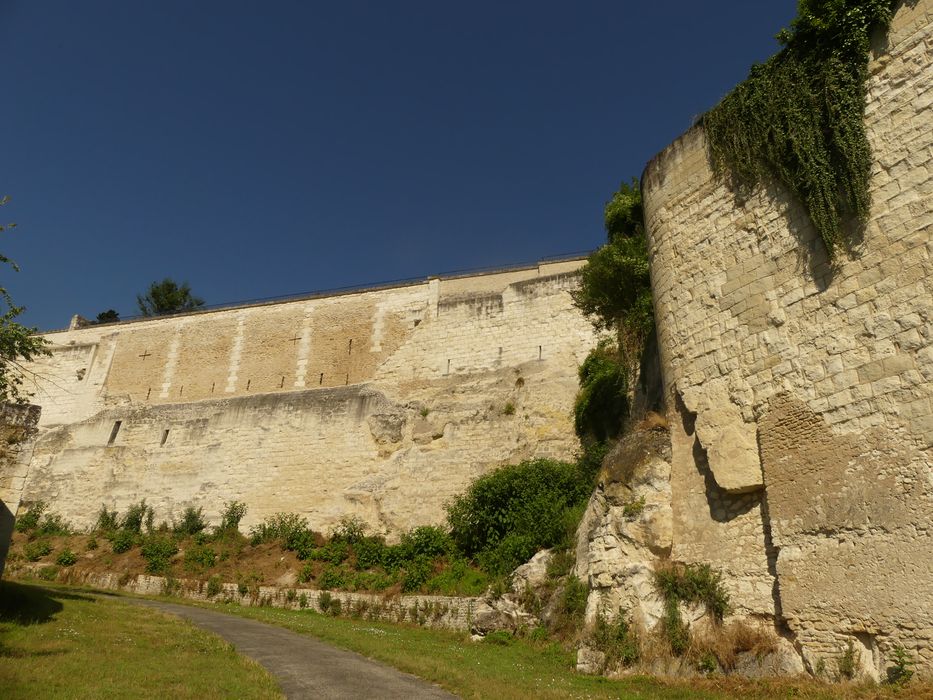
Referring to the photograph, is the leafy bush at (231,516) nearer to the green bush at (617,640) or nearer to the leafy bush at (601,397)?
the leafy bush at (601,397)

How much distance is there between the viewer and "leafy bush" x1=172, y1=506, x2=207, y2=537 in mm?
19438

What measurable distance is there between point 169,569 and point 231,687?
→ 12.7m

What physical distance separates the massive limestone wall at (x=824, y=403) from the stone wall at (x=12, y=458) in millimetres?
8926

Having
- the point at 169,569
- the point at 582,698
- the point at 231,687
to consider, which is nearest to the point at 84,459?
the point at 169,569

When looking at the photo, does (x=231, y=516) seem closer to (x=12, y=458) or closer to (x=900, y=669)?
(x=12, y=458)

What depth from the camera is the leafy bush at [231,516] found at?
19.2 meters

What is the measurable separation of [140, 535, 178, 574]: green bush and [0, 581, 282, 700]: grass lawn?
23.3 ft

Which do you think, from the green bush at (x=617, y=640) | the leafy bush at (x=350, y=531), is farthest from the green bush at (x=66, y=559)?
the green bush at (x=617, y=640)

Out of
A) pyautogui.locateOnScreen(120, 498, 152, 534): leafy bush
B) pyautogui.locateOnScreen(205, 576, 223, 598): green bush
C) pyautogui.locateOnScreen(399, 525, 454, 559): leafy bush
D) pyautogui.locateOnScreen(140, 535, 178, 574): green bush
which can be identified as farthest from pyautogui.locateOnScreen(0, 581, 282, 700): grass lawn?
pyautogui.locateOnScreen(120, 498, 152, 534): leafy bush

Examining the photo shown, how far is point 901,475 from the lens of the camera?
6.11m

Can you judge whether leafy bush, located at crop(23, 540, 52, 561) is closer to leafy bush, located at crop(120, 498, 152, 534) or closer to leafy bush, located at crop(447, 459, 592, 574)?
leafy bush, located at crop(120, 498, 152, 534)

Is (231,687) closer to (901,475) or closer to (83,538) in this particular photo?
(901,475)

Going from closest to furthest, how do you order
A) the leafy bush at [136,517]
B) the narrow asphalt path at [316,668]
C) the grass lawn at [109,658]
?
the grass lawn at [109,658] < the narrow asphalt path at [316,668] < the leafy bush at [136,517]

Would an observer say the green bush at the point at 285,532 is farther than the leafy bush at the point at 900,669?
Yes
